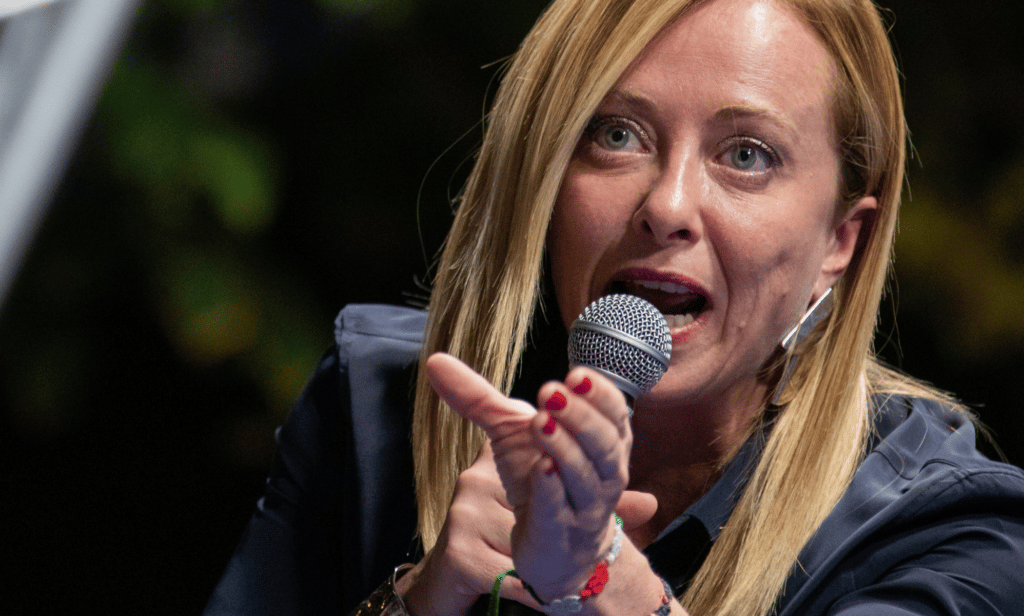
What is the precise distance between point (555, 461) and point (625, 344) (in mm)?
159

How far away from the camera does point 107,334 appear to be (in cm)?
190

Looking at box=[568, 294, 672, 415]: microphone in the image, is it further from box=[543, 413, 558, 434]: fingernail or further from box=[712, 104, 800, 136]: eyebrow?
box=[712, 104, 800, 136]: eyebrow

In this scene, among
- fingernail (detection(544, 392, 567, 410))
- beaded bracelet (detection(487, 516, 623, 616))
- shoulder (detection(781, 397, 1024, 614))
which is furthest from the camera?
shoulder (detection(781, 397, 1024, 614))

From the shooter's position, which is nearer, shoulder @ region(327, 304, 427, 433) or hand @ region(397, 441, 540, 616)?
hand @ region(397, 441, 540, 616)

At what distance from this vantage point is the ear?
1221 millimetres

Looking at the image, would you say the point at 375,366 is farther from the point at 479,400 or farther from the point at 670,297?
the point at 479,400

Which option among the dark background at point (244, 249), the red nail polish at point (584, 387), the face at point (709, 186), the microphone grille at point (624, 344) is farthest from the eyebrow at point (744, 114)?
the dark background at point (244, 249)

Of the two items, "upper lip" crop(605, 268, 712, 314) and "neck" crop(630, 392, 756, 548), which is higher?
"upper lip" crop(605, 268, 712, 314)

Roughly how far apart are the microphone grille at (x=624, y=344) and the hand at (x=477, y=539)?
16 centimetres

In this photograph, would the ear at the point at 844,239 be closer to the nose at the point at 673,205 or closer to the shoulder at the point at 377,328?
the nose at the point at 673,205

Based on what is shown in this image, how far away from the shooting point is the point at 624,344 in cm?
77

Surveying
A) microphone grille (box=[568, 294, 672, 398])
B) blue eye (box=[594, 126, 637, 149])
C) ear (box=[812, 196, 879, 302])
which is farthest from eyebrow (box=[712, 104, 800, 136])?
microphone grille (box=[568, 294, 672, 398])

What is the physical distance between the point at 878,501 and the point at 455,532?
533 mm

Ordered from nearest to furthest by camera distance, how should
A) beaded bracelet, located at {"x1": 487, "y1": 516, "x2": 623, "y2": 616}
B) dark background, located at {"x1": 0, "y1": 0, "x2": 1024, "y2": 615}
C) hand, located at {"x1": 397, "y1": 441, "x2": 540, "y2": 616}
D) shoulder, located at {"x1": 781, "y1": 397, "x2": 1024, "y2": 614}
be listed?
beaded bracelet, located at {"x1": 487, "y1": 516, "x2": 623, "y2": 616} → hand, located at {"x1": 397, "y1": 441, "x2": 540, "y2": 616} → shoulder, located at {"x1": 781, "y1": 397, "x2": 1024, "y2": 614} → dark background, located at {"x1": 0, "y1": 0, "x2": 1024, "y2": 615}
